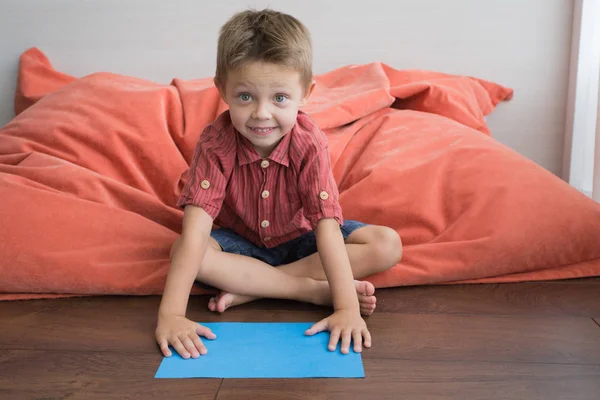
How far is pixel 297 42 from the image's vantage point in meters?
1.04

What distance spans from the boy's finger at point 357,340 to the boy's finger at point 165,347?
0.29m

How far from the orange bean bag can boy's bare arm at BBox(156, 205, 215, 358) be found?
0.58 feet

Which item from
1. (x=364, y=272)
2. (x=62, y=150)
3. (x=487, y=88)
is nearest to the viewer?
(x=364, y=272)

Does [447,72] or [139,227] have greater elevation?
[447,72]

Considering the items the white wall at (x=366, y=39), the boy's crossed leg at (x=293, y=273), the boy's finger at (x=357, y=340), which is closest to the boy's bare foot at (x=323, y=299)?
the boy's crossed leg at (x=293, y=273)

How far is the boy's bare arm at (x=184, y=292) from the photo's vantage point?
0.98 m

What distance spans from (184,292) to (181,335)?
87 mm

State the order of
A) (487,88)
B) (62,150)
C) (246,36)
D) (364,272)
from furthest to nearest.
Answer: (487,88) → (62,150) → (364,272) → (246,36)

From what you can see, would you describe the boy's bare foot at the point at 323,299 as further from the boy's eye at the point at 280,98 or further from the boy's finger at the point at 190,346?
the boy's eye at the point at 280,98

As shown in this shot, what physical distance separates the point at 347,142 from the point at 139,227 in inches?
22.4

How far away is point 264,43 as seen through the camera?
102cm

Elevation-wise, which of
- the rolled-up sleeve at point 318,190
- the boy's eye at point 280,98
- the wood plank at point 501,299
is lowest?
the wood plank at point 501,299

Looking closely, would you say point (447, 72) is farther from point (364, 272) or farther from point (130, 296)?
point (130, 296)

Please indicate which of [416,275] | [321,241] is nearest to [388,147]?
[416,275]
